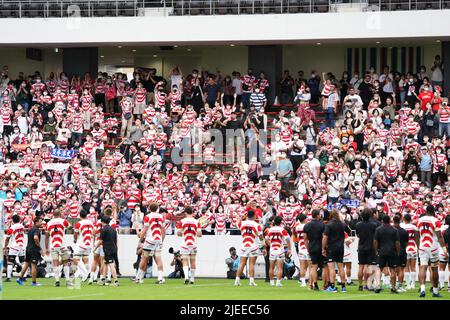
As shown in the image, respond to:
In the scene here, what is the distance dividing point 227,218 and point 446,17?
1192 centimetres

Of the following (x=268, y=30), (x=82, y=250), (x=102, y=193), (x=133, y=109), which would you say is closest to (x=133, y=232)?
(x=102, y=193)

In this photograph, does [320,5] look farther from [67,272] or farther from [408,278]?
[67,272]

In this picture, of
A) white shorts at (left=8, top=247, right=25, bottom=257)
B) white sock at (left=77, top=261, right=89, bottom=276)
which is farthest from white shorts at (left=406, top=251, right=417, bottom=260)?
white shorts at (left=8, top=247, right=25, bottom=257)

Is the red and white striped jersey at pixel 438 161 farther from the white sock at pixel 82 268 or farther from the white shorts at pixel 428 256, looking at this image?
the white sock at pixel 82 268

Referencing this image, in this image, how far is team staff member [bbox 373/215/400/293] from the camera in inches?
997

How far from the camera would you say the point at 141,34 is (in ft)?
140

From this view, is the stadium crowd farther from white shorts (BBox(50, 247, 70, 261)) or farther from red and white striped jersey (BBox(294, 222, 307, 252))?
red and white striped jersey (BBox(294, 222, 307, 252))

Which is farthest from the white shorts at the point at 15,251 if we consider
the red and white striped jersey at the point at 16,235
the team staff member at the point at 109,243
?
the team staff member at the point at 109,243

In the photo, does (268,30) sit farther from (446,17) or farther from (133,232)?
(133,232)

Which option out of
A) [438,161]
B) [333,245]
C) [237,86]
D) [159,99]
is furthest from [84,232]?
[237,86]

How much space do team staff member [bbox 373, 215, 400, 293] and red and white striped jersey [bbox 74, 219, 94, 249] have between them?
693 cm

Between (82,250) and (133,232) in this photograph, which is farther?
(133,232)

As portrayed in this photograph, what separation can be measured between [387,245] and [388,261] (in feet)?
1.42

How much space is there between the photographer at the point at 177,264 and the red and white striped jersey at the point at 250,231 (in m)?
2.82
